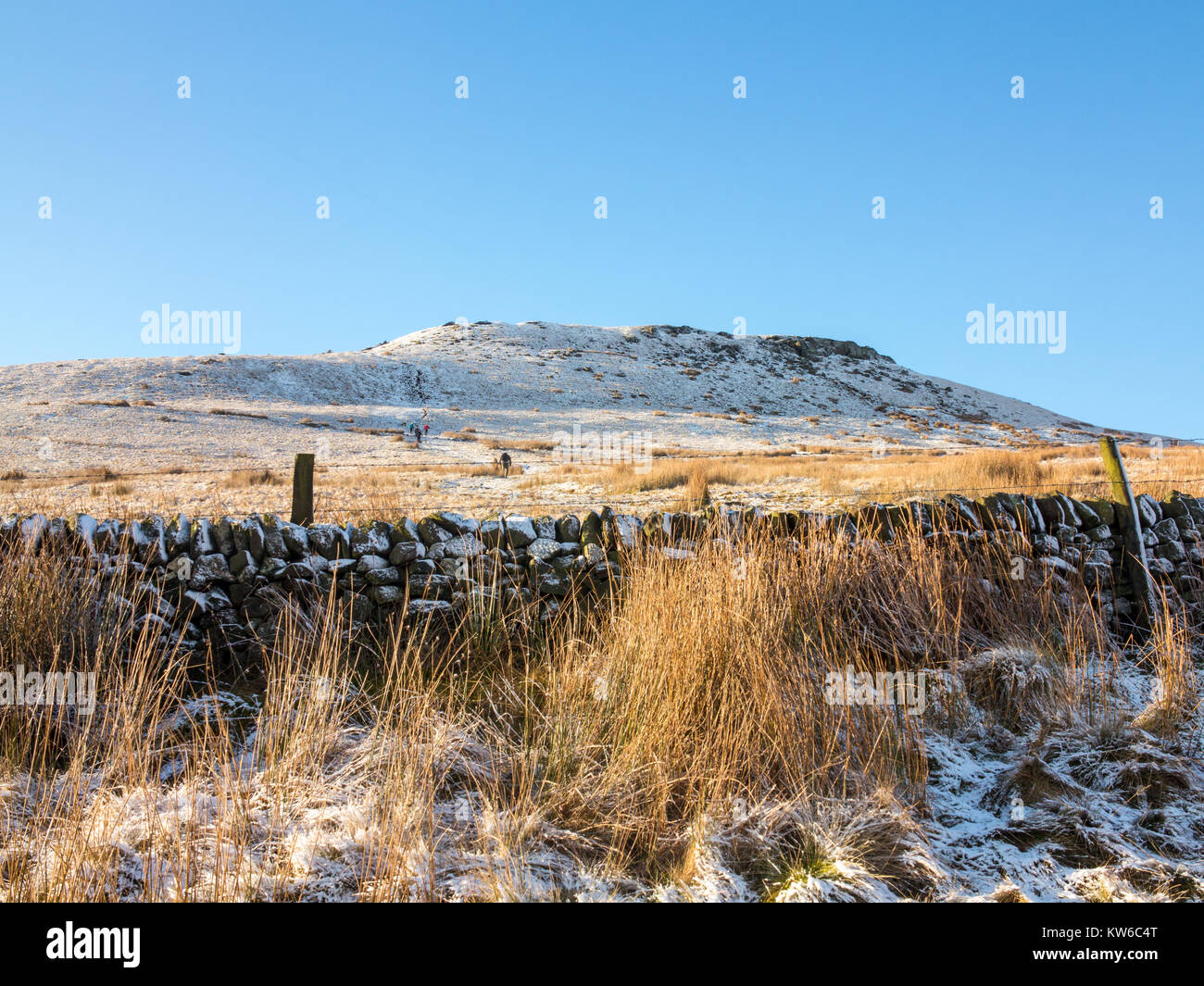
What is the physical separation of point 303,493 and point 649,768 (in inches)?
151

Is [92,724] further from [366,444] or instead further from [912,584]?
[366,444]

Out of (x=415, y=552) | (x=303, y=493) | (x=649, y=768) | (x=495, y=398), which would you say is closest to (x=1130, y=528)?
(x=649, y=768)

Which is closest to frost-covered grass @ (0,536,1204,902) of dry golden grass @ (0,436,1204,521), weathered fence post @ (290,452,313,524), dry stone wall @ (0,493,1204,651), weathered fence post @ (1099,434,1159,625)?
dry stone wall @ (0,493,1204,651)

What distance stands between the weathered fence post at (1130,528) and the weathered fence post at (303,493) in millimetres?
6022

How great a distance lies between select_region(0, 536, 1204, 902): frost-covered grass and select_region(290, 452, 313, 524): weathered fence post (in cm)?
126

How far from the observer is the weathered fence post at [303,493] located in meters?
5.53

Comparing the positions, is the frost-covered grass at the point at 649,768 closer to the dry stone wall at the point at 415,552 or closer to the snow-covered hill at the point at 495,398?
the dry stone wall at the point at 415,552

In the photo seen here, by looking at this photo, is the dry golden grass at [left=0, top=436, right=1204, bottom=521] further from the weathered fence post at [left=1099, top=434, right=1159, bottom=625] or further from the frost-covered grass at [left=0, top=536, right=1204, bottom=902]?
the frost-covered grass at [left=0, top=536, right=1204, bottom=902]

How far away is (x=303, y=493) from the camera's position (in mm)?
5598

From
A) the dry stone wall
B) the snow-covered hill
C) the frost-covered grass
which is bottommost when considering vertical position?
the frost-covered grass

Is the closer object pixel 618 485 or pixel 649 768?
pixel 649 768

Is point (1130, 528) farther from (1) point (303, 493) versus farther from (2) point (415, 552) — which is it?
(1) point (303, 493)

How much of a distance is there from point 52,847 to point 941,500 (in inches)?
220

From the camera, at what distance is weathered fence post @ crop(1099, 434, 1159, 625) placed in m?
5.65
